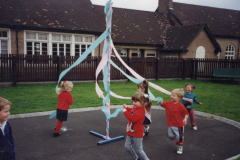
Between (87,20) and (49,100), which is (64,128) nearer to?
(49,100)

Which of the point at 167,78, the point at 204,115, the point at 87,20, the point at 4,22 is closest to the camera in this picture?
the point at 204,115

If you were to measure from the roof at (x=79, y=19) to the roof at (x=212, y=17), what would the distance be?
3.31m

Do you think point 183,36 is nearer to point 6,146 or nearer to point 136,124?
point 136,124

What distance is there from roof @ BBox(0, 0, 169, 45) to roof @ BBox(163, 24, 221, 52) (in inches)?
40.7

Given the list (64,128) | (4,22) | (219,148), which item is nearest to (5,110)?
(64,128)

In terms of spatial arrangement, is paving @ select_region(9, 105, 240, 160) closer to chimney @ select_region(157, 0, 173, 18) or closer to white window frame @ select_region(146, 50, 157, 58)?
white window frame @ select_region(146, 50, 157, 58)

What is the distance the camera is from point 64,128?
5887mm

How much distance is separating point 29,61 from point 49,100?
6.31m

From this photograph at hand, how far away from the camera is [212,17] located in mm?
30562

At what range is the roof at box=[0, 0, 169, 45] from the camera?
1797cm

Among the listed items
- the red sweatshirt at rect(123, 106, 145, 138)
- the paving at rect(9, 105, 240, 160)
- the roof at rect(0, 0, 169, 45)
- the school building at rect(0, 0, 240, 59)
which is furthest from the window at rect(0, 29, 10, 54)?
the red sweatshirt at rect(123, 106, 145, 138)

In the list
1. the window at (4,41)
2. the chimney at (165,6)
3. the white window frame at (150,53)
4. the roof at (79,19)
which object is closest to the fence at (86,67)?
the window at (4,41)

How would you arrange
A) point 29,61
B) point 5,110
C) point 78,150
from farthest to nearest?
point 29,61 < point 78,150 < point 5,110

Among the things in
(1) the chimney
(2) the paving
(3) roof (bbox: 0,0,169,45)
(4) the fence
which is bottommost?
(2) the paving
